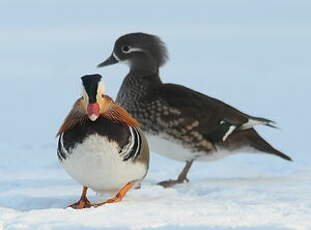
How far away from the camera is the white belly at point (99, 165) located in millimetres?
5281

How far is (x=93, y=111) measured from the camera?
210 inches

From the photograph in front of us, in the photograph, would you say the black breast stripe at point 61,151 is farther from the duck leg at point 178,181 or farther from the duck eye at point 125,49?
the duck eye at point 125,49

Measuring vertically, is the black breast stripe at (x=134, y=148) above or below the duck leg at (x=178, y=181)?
above

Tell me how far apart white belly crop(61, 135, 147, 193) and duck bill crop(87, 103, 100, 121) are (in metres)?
0.13

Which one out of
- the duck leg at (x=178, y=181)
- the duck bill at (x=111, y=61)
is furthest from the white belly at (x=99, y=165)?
the duck bill at (x=111, y=61)

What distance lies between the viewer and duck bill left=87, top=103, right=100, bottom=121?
5.32 metres

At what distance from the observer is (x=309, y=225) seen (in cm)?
465

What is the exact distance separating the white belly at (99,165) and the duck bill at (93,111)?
0.13 m

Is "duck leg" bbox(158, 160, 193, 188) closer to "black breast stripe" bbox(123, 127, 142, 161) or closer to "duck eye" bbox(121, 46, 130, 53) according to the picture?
"duck eye" bbox(121, 46, 130, 53)

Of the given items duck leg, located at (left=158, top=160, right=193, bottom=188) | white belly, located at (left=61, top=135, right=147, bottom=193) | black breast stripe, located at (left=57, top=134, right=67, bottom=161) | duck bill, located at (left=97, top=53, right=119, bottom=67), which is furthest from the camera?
duck bill, located at (left=97, top=53, right=119, bottom=67)

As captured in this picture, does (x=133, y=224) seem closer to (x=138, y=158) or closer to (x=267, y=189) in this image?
(x=138, y=158)

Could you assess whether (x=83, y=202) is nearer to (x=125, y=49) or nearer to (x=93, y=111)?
(x=93, y=111)

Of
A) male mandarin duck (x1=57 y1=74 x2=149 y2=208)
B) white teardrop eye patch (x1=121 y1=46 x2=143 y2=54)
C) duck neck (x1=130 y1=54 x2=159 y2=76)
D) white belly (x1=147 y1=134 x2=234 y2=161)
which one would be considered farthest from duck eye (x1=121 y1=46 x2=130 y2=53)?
male mandarin duck (x1=57 y1=74 x2=149 y2=208)

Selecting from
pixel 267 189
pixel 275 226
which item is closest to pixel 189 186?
pixel 267 189
